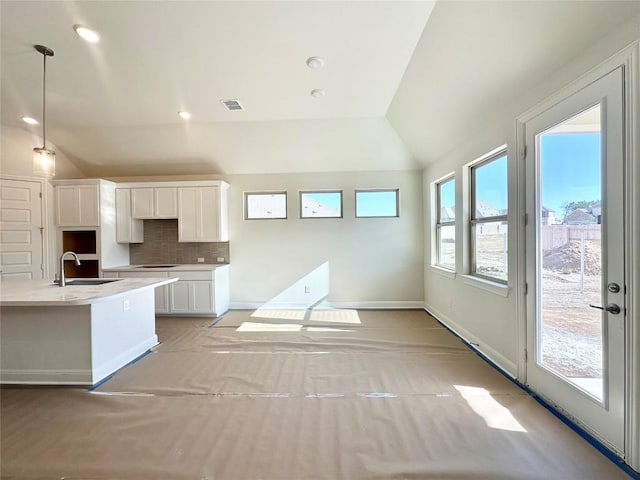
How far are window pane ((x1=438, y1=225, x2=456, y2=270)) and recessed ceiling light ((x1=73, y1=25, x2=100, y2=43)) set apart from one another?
15.3 ft

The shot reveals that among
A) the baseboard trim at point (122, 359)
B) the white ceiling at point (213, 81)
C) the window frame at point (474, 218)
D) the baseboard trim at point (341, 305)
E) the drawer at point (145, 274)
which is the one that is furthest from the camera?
the baseboard trim at point (341, 305)

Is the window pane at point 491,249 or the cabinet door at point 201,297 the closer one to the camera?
the window pane at point 491,249

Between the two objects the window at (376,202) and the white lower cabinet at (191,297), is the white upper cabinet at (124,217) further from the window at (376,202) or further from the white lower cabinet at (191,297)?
the window at (376,202)

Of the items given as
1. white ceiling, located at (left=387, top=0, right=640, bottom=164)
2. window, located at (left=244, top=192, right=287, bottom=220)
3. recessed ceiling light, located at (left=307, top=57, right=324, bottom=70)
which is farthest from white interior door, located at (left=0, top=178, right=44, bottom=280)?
white ceiling, located at (left=387, top=0, right=640, bottom=164)

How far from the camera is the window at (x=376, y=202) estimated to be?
5.21 meters

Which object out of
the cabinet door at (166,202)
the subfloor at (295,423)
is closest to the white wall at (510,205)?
the subfloor at (295,423)

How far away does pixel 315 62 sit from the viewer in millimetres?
2816

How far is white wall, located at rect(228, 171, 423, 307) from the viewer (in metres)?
5.12

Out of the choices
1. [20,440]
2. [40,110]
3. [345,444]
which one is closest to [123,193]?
[40,110]

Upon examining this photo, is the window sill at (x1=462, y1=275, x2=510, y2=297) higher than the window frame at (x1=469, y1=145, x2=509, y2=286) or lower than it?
lower

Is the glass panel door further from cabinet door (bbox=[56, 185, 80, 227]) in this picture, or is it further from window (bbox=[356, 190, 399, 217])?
cabinet door (bbox=[56, 185, 80, 227])

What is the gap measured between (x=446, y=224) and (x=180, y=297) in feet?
14.8

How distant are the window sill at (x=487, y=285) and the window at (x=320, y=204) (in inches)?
99.8

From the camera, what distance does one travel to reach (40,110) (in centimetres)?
380
